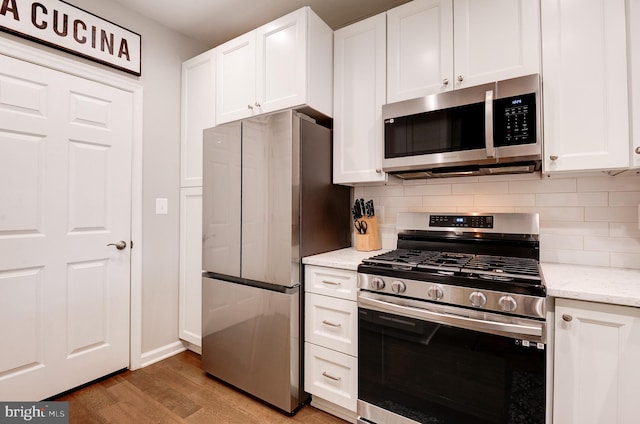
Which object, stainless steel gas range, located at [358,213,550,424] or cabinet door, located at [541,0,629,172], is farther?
cabinet door, located at [541,0,629,172]

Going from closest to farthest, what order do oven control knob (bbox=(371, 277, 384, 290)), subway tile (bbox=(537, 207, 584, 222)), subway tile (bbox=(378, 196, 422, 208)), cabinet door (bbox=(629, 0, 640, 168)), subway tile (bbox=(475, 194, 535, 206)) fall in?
cabinet door (bbox=(629, 0, 640, 168)) → oven control knob (bbox=(371, 277, 384, 290)) → subway tile (bbox=(537, 207, 584, 222)) → subway tile (bbox=(475, 194, 535, 206)) → subway tile (bbox=(378, 196, 422, 208))

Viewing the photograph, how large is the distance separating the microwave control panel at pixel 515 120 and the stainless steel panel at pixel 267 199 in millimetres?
1125

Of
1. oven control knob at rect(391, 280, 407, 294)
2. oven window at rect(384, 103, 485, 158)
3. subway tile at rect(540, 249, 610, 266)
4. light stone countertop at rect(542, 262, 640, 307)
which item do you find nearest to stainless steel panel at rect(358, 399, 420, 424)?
oven control knob at rect(391, 280, 407, 294)

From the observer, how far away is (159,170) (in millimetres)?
2531

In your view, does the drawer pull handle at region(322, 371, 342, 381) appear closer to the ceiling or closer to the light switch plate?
the light switch plate

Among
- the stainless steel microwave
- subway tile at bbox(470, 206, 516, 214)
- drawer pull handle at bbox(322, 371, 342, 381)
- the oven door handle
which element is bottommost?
drawer pull handle at bbox(322, 371, 342, 381)

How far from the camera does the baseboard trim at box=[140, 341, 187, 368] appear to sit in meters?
2.41

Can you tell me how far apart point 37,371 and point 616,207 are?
11.4 ft

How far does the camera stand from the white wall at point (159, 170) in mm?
2438

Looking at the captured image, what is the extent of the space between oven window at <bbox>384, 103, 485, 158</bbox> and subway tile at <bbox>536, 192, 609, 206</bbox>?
56 centimetres

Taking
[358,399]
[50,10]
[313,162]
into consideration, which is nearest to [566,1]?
[313,162]

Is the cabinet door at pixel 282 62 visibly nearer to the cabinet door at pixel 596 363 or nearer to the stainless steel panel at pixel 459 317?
the stainless steel panel at pixel 459 317

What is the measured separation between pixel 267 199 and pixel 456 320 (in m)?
1.23

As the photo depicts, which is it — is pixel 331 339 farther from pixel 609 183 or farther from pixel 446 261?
pixel 609 183
